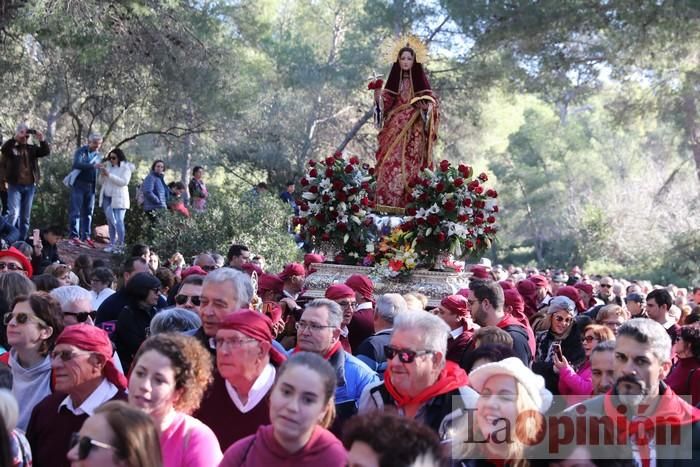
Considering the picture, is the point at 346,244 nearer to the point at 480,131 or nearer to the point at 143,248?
the point at 143,248

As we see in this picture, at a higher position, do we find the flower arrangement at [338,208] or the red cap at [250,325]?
the flower arrangement at [338,208]

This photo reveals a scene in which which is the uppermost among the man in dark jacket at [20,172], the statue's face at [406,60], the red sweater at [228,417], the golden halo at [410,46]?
the golden halo at [410,46]

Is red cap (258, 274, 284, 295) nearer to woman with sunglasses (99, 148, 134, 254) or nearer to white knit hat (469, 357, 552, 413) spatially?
white knit hat (469, 357, 552, 413)

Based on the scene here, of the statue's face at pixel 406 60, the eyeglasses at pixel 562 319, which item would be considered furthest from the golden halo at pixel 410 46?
the eyeglasses at pixel 562 319

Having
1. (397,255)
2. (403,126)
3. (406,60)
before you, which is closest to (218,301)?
(397,255)

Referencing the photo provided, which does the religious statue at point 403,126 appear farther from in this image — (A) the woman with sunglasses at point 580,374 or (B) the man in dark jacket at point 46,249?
(A) the woman with sunglasses at point 580,374

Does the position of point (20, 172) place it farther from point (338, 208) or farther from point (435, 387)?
point (435, 387)

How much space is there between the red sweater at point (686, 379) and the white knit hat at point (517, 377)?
92.0 inches

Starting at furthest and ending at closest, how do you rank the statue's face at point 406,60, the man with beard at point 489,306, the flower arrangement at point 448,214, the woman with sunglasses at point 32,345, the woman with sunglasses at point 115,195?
the woman with sunglasses at point 115,195 < the statue's face at point 406,60 < the flower arrangement at point 448,214 < the man with beard at point 489,306 < the woman with sunglasses at point 32,345

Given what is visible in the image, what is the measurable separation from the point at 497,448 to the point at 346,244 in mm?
8159

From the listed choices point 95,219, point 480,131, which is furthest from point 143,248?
point 480,131

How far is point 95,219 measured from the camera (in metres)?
19.6

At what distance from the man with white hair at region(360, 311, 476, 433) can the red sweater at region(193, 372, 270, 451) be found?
1.75 ft

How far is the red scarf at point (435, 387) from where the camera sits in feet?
16.6
